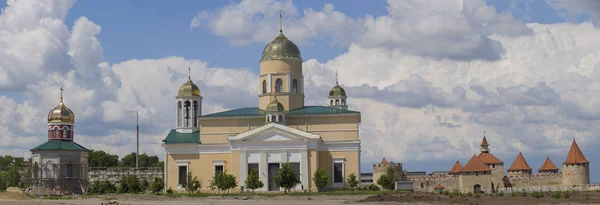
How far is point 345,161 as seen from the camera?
7900cm

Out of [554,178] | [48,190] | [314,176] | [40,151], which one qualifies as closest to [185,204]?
[314,176]

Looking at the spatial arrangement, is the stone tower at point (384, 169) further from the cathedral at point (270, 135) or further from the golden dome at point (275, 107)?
the golden dome at point (275, 107)

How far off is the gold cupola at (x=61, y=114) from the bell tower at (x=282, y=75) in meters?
18.6

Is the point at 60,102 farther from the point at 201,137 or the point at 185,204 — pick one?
the point at 185,204

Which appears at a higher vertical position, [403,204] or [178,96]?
[178,96]

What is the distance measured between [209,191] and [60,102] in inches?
813

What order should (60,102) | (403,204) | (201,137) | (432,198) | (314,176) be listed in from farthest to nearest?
1. (60,102)
2. (201,137)
3. (314,176)
4. (432,198)
5. (403,204)

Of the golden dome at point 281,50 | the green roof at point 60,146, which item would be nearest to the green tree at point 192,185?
the golden dome at point 281,50

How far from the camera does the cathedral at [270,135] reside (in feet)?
253

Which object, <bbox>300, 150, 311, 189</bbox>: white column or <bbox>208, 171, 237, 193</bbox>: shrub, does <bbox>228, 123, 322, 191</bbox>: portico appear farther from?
<bbox>208, 171, 237, 193</bbox>: shrub

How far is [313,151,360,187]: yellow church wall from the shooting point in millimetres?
78750

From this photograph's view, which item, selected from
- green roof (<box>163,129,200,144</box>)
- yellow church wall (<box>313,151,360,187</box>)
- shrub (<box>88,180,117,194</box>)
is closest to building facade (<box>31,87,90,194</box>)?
shrub (<box>88,180,117,194</box>)

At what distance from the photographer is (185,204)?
5825 cm

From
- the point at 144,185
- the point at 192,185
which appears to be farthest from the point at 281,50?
the point at 144,185
